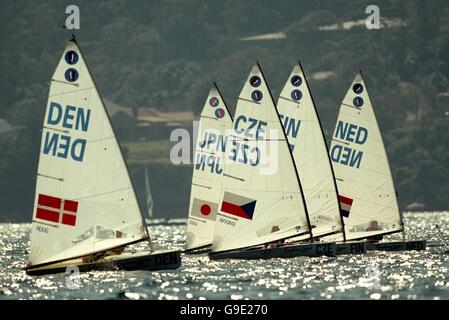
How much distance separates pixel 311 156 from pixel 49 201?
17761 millimetres

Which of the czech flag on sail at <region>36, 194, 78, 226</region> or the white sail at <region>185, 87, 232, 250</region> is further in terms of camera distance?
the white sail at <region>185, 87, 232, 250</region>

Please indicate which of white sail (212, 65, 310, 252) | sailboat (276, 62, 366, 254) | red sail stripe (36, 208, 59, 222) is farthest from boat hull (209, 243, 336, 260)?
red sail stripe (36, 208, 59, 222)

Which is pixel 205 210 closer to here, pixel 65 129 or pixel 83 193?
pixel 83 193

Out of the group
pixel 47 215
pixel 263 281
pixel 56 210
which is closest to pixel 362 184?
pixel 263 281

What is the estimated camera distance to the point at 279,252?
66.6 metres

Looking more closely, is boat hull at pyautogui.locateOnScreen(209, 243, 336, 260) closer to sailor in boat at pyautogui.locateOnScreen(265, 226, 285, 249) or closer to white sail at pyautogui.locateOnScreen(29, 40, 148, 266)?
sailor in boat at pyautogui.locateOnScreen(265, 226, 285, 249)

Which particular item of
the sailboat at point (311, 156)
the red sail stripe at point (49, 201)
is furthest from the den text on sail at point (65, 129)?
the sailboat at point (311, 156)

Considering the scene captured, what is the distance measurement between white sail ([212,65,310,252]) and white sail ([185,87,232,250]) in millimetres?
6466

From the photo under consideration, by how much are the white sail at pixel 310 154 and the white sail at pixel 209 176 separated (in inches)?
117

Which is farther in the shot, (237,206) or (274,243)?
(274,243)

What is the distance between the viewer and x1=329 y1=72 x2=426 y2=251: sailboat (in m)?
73.5

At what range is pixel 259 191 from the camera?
65.3 m

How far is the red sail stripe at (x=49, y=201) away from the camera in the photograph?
57.5m
